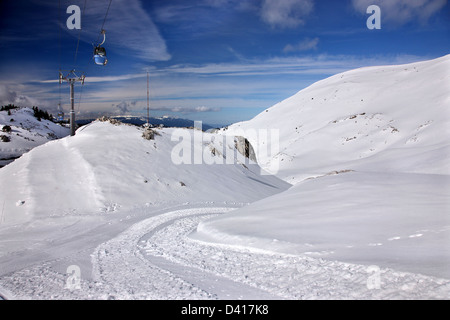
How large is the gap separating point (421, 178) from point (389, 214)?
3579 millimetres

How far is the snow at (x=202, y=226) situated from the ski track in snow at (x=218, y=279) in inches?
1.0

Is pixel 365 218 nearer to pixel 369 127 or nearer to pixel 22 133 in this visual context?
pixel 369 127

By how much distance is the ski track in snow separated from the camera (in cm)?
394

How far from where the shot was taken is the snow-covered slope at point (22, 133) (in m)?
25.9

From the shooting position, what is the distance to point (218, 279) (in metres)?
4.84

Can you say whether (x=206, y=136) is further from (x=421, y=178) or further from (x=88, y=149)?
(x=421, y=178)

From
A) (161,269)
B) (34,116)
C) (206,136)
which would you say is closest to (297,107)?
(206,136)

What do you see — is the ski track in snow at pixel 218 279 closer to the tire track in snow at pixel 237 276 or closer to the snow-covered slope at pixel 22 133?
the tire track in snow at pixel 237 276

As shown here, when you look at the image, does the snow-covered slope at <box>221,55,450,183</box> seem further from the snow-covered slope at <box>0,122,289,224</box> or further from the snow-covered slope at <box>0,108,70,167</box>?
the snow-covered slope at <box>0,108,70,167</box>

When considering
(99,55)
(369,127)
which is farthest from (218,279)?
(369,127)

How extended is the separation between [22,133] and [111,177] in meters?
23.3

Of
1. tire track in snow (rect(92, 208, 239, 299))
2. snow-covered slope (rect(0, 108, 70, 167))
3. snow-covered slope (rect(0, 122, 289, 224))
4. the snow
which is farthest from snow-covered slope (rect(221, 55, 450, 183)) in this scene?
snow-covered slope (rect(0, 108, 70, 167))

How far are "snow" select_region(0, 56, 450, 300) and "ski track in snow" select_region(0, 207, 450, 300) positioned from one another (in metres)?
0.02

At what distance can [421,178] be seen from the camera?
28.5 feet
